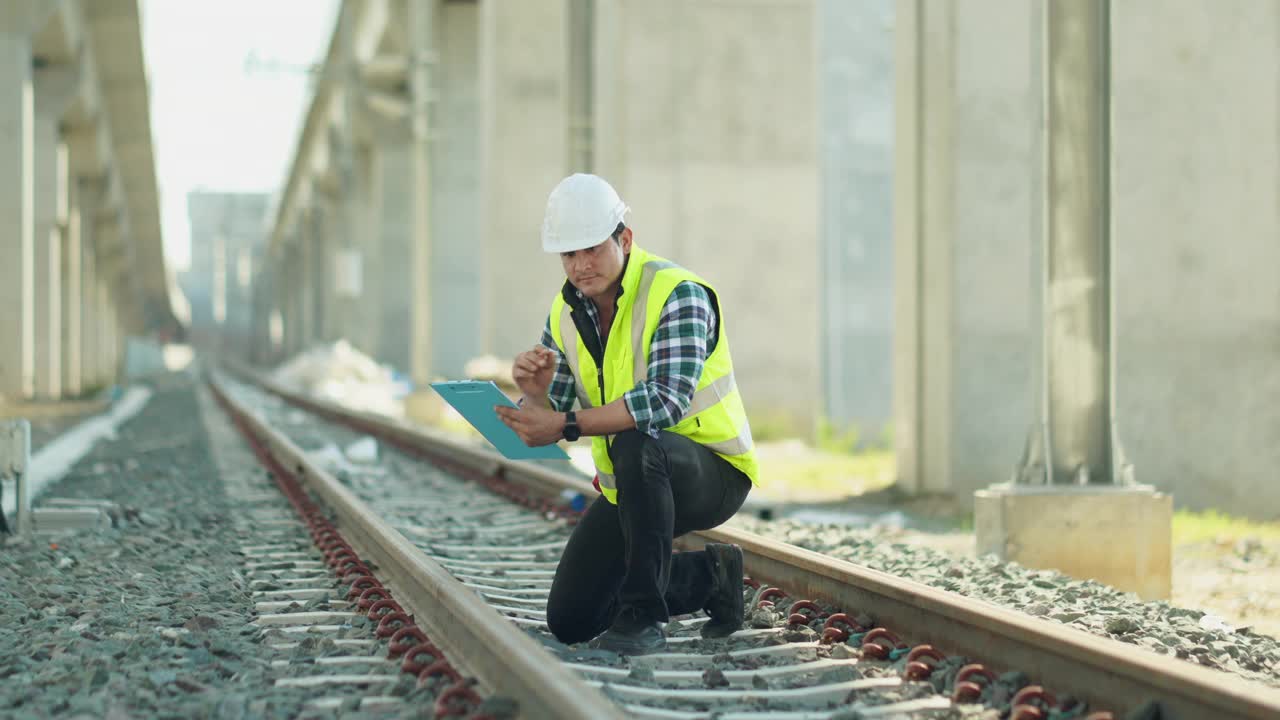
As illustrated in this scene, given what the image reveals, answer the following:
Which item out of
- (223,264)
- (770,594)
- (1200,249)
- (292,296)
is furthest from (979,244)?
(223,264)

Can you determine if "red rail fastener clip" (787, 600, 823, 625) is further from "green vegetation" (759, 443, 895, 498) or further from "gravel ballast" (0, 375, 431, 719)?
"green vegetation" (759, 443, 895, 498)

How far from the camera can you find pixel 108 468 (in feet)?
38.7

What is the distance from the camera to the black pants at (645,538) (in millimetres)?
3939

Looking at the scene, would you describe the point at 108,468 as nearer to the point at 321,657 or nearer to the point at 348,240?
the point at 321,657

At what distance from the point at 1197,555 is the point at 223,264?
102397 millimetres

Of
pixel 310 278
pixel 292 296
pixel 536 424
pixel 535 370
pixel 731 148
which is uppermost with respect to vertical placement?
pixel 310 278

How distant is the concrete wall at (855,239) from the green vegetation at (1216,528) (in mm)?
11465

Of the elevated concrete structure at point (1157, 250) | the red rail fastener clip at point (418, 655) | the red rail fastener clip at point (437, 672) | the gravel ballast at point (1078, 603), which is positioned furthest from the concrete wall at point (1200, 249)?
the red rail fastener clip at point (437, 672)

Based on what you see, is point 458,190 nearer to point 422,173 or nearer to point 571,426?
point 422,173

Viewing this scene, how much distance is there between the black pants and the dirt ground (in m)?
2.18

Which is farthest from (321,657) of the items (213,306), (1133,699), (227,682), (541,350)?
(213,306)

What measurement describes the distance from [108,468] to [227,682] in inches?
343

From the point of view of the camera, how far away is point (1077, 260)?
6520 millimetres

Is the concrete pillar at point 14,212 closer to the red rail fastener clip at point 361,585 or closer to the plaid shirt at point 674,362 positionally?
the red rail fastener clip at point 361,585
